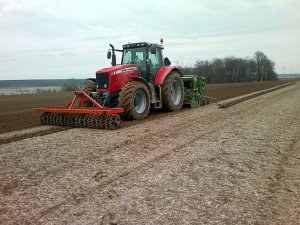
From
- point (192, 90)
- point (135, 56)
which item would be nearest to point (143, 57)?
point (135, 56)

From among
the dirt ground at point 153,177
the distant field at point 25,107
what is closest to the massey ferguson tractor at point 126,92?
the dirt ground at point 153,177

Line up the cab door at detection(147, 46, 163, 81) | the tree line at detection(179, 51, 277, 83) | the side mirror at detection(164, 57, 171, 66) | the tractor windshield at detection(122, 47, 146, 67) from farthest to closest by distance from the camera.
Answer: the tree line at detection(179, 51, 277, 83)
the side mirror at detection(164, 57, 171, 66)
the tractor windshield at detection(122, 47, 146, 67)
the cab door at detection(147, 46, 163, 81)

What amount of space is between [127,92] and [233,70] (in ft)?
293

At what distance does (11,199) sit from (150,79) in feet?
27.6

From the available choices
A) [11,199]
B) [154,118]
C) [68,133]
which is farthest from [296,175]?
[154,118]

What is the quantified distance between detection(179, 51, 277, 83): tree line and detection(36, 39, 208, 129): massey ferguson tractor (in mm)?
69039

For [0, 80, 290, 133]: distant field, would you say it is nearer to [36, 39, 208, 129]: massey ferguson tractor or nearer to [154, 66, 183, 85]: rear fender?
[36, 39, 208, 129]: massey ferguson tractor

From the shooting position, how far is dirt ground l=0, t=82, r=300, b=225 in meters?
4.04

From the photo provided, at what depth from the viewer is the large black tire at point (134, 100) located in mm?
10344

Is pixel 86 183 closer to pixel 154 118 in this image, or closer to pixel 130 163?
pixel 130 163

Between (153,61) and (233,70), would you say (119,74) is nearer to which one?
(153,61)

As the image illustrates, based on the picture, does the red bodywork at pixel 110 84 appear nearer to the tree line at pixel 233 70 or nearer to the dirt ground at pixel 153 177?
the dirt ground at pixel 153 177

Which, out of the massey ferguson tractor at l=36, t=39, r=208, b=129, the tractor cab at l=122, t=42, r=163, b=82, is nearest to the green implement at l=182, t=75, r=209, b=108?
the massey ferguson tractor at l=36, t=39, r=208, b=129

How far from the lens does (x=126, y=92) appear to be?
1035cm
